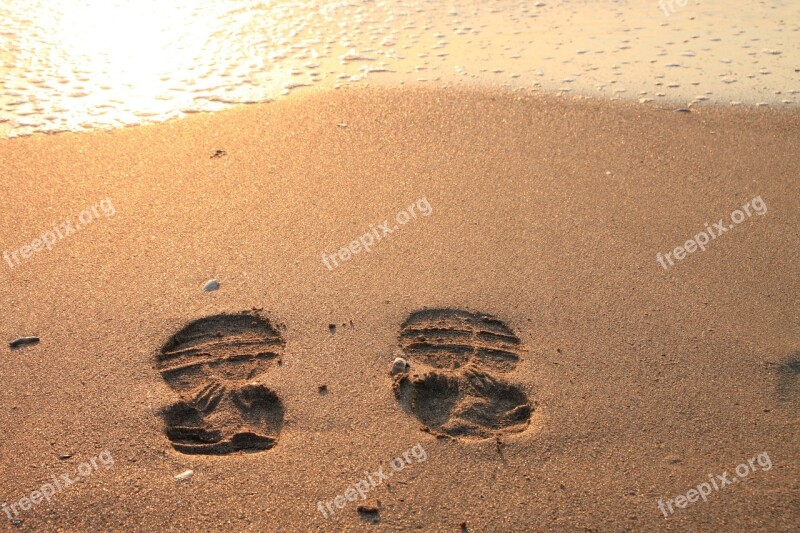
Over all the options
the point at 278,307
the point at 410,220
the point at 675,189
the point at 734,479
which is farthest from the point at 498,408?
the point at 675,189

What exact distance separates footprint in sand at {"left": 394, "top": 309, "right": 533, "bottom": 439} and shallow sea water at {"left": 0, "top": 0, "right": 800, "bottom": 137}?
254cm

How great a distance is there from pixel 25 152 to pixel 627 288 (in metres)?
3.36

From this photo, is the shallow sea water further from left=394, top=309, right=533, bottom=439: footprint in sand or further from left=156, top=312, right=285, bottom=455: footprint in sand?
left=394, top=309, right=533, bottom=439: footprint in sand

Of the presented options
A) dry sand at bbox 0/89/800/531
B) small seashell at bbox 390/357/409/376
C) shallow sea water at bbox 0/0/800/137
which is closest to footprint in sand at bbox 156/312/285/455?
dry sand at bbox 0/89/800/531

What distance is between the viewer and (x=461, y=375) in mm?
2951

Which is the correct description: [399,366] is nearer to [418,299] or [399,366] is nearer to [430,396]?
[430,396]

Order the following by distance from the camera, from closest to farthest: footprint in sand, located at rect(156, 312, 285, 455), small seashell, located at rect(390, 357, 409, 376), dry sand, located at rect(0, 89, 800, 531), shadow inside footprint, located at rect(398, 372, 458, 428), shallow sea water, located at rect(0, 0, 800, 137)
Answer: dry sand, located at rect(0, 89, 800, 531), footprint in sand, located at rect(156, 312, 285, 455), shadow inside footprint, located at rect(398, 372, 458, 428), small seashell, located at rect(390, 357, 409, 376), shallow sea water, located at rect(0, 0, 800, 137)

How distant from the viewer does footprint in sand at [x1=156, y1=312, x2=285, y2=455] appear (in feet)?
8.75

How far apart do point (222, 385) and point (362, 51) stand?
12.1 feet

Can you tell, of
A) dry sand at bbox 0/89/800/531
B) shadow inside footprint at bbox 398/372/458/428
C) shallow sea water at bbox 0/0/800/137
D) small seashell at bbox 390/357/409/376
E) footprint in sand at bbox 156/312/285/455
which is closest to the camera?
dry sand at bbox 0/89/800/531

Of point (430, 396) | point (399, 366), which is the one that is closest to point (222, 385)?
point (399, 366)

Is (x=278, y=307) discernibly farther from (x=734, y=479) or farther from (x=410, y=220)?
(x=734, y=479)

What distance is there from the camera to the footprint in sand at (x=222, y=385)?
8.75ft

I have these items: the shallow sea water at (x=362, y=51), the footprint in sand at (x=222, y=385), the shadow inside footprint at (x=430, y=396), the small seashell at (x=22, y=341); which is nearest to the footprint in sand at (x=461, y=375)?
the shadow inside footprint at (x=430, y=396)
